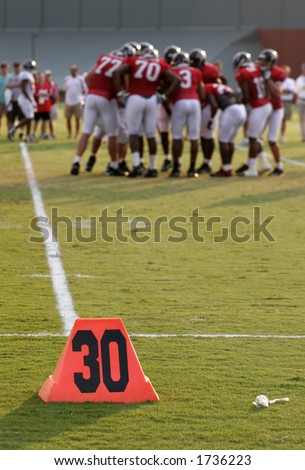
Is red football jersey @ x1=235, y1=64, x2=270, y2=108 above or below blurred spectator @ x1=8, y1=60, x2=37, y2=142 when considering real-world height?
above

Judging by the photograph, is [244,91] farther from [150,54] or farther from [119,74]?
[119,74]

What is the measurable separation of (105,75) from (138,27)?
157 ft

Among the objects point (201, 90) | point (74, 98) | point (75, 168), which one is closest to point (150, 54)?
point (201, 90)

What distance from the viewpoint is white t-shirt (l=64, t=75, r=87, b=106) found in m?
28.4

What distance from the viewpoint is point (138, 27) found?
2552 inches

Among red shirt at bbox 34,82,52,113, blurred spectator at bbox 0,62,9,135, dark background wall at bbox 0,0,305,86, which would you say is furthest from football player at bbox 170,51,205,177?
dark background wall at bbox 0,0,305,86

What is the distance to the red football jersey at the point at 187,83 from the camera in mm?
18234

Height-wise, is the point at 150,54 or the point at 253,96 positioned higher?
the point at 150,54

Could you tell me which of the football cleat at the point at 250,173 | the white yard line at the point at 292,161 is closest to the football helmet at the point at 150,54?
the football cleat at the point at 250,173

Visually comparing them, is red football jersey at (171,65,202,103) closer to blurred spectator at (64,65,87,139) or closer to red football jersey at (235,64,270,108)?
red football jersey at (235,64,270,108)

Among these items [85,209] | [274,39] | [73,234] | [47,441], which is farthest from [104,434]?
[274,39]

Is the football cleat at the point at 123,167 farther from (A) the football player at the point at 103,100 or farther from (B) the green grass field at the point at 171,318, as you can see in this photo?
(B) the green grass field at the point at 171,318

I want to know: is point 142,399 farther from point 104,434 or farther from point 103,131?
point 103,131

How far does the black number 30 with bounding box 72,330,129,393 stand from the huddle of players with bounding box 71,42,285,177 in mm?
12151
